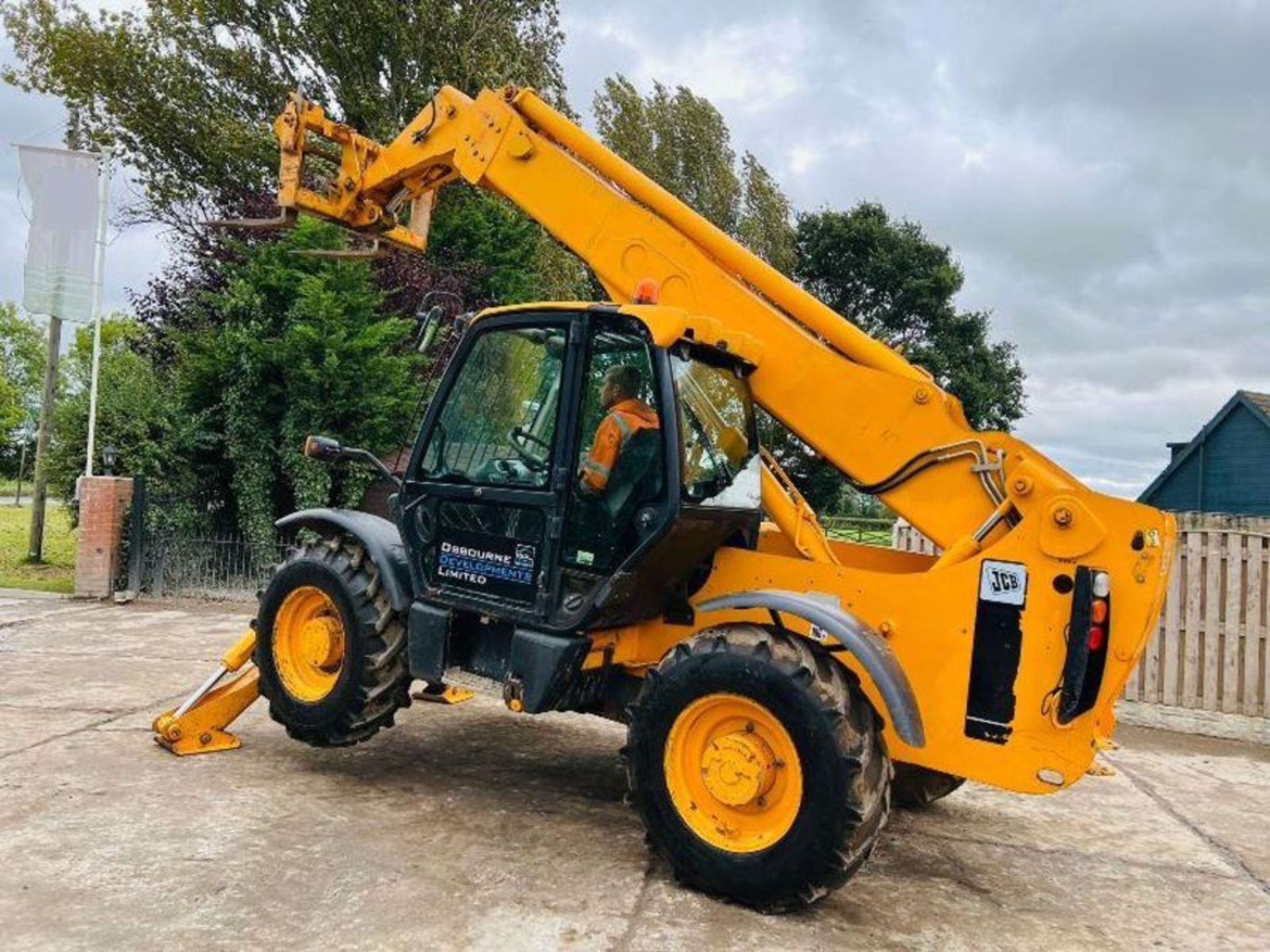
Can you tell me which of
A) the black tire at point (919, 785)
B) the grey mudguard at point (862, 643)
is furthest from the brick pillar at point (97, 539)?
the black tire at point (919, 785)

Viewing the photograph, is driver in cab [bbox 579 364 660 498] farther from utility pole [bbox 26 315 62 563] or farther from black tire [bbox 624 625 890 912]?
utility pole [bbox 26 315 62 563]

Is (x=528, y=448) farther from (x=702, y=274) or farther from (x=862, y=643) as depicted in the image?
(x=862, y=643)

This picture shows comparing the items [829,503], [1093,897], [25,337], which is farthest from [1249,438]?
[25,337]

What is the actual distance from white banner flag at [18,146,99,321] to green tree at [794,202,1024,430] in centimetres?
2076

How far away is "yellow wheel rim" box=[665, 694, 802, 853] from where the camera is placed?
3596mm

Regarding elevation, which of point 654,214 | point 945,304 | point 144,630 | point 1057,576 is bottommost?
point 144,630

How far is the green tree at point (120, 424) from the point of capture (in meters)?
11.3

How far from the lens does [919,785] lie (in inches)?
188

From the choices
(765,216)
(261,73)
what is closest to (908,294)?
(765,216)

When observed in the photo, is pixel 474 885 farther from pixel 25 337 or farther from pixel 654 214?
pixel 25 337

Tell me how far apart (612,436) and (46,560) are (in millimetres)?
13221

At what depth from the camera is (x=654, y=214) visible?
479cm

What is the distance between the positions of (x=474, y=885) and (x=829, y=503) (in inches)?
859

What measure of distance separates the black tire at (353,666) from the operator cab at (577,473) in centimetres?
31
